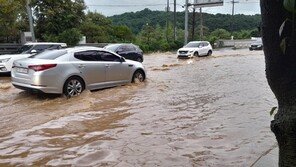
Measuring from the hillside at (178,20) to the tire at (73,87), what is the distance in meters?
66.0

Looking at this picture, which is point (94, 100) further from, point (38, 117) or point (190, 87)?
point (190, 87)

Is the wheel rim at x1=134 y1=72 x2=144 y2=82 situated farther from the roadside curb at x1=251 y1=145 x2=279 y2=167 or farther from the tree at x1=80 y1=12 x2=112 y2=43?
the tree at x1=80 y1=12 x2=112 y2=43

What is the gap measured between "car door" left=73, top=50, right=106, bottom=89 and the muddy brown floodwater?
39 centimetres

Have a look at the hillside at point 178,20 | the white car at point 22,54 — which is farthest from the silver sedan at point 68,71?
the hillside at point 178,20

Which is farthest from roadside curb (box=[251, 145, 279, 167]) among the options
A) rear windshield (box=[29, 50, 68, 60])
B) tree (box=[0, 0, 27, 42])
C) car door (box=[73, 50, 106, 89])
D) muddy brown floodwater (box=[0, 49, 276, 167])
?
tree (box=[0, 0, 27, 42])

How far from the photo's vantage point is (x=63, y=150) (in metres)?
6.01

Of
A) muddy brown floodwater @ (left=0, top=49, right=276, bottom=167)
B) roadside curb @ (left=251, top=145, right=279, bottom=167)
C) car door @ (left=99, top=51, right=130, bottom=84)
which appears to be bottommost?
muddy brown floodwater @ (left=0, top=49, right=276, bottom=167)

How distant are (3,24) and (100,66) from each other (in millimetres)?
21529

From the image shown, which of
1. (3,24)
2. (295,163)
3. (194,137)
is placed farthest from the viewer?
(3,24)

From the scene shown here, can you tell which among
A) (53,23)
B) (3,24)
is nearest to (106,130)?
(3,24)

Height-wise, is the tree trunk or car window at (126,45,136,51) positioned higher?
the tree trunk

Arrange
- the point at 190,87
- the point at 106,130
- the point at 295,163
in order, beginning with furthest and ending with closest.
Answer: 1. the point at 190,87
2. the point at 106,130
3. the point at 295,163

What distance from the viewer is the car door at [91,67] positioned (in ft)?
35.6

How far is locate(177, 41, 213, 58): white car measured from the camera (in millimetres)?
31236
